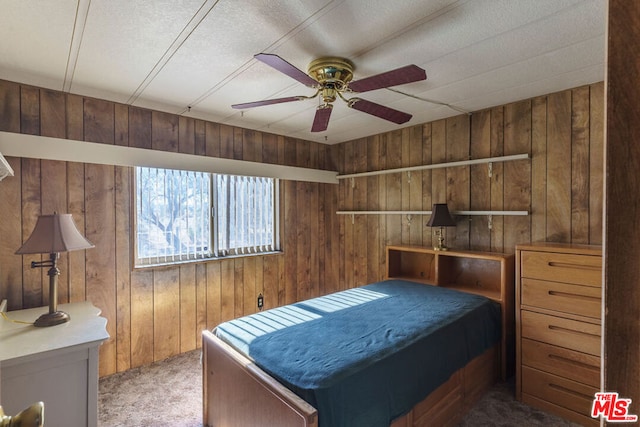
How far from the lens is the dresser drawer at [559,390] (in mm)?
1964

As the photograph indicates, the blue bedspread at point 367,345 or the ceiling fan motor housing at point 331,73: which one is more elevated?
the ceiling fan motor housing at point 331,73

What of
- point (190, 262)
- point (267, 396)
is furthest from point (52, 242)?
point (267, 396)

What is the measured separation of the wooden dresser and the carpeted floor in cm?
14

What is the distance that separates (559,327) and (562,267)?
42 cm

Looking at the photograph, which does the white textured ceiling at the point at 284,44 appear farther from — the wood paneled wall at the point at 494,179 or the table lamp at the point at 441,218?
the table lamp at the point at 441,218

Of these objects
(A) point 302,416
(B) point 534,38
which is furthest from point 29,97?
(B) point 534,38

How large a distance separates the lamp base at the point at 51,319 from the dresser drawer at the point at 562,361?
314cm

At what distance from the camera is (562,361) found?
81.4 inches

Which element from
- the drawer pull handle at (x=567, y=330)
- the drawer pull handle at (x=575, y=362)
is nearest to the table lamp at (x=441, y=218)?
the drawer pull handle at (x=567, y=330)

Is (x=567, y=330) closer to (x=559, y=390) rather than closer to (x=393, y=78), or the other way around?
(x=559, y=390)

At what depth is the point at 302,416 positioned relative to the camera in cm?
122

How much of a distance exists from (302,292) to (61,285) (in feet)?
7.89

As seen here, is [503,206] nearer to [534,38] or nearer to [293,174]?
[534,38]

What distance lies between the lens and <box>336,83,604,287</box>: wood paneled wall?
2361 mm
